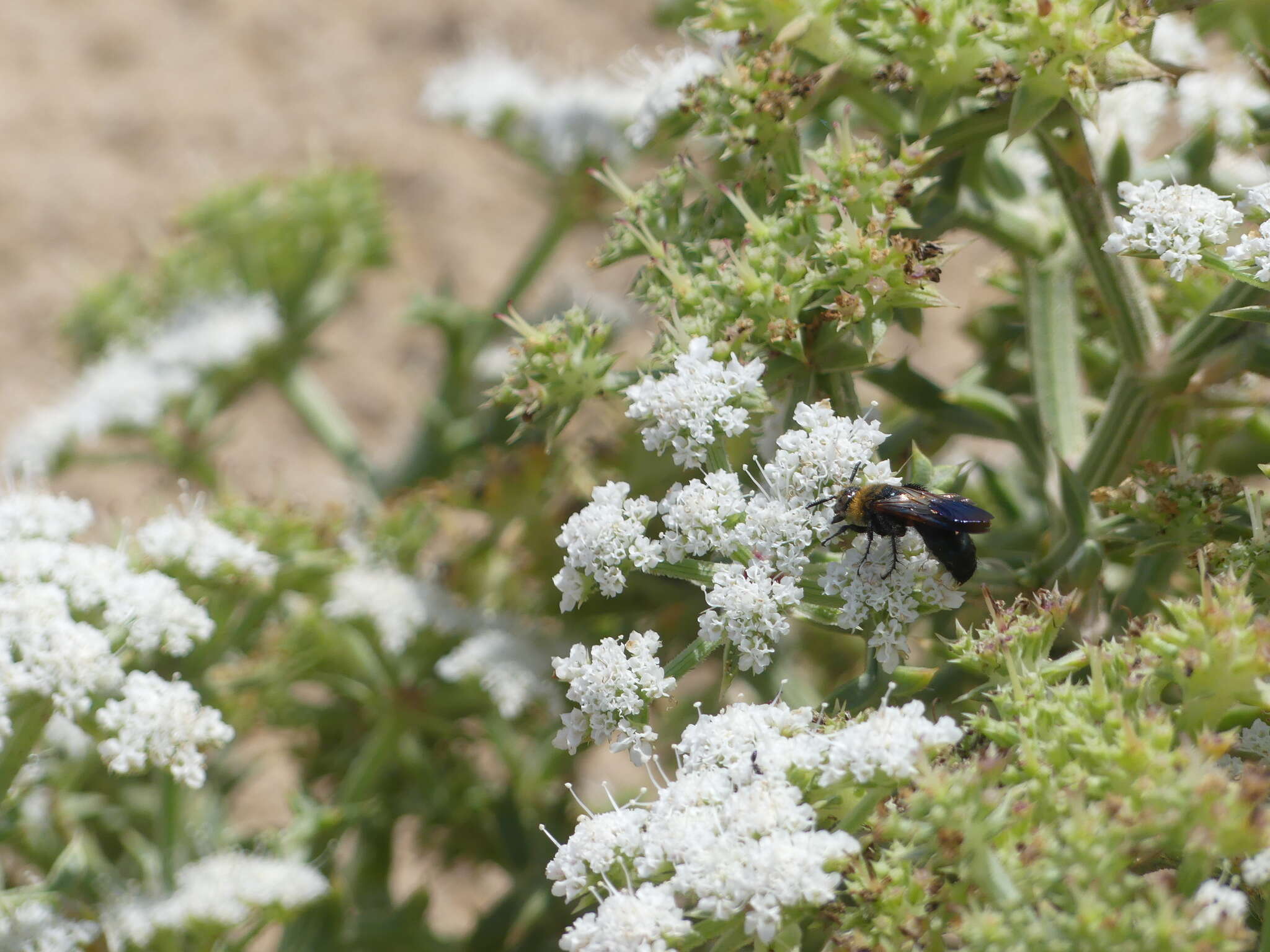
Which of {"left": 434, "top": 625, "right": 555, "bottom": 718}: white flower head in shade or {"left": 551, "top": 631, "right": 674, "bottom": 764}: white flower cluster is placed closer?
{"left": 551, "top": 631, "right": 674, "bottom": 764}: white flower cluster

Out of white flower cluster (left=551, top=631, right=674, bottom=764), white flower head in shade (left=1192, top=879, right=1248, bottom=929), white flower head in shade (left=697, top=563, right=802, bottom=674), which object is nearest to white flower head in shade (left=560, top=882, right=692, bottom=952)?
white flower cluster (left=551, top=631, right=674, bottom=764)

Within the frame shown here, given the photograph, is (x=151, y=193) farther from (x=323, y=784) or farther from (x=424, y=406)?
(x=323, y=784)

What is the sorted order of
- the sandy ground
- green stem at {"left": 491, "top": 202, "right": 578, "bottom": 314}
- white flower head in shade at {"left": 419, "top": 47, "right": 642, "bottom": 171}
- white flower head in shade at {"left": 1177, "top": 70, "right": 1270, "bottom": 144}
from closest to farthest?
white flower head in shade at {"left": 1177, "top": 70, "right": 1270, "bottom": 144} < white flower head in shade at {"left": 419, "top": 47, "right": 642, "bottom": 171} < green stem at {"left": 491, "top": 202, "right": 578, "bottom": 314} < the sandy ground

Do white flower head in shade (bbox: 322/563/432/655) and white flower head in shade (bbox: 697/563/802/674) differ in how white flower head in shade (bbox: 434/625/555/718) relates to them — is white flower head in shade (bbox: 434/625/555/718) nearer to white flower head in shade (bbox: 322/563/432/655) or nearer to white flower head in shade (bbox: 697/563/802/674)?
white flower head in shade (bbox: 322/563/432/655)

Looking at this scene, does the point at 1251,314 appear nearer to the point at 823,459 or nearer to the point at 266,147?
the point at 823,459

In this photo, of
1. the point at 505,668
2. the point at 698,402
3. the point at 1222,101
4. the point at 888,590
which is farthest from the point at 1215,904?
the point at 1222,101

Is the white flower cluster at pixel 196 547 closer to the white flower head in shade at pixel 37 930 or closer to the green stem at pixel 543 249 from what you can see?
the white flower head in shade at pixel 37 930
